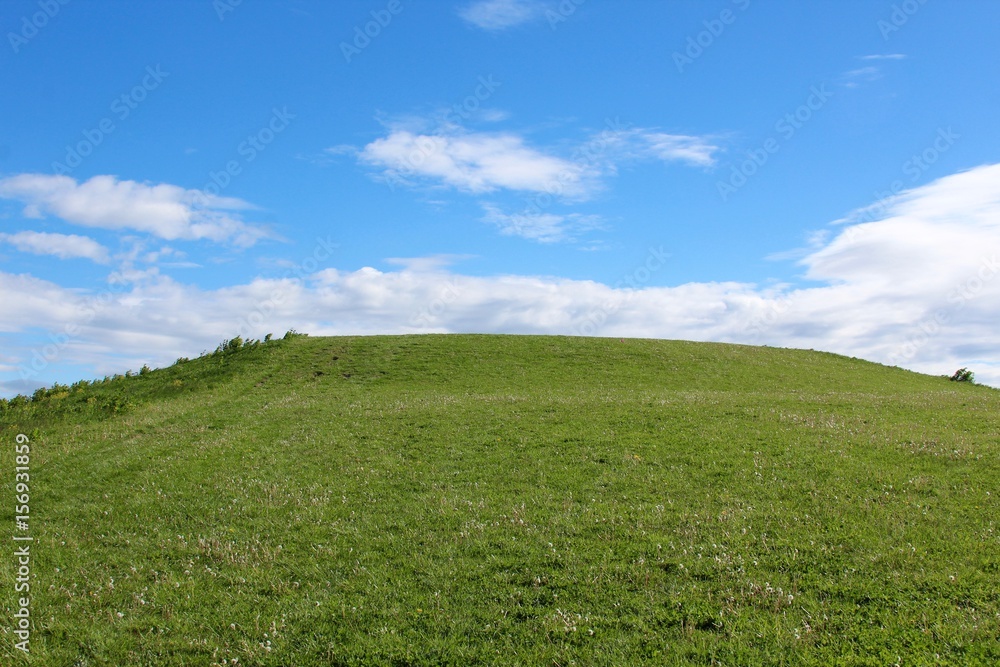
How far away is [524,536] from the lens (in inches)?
594

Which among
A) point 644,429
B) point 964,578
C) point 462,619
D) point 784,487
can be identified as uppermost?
point 644,429

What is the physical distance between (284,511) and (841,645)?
589 inches

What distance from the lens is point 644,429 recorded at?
82.0ft

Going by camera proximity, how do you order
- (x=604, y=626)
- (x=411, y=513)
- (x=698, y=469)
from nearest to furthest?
(x=604, y=626), (x=411, y=513), (x=698, y=469)

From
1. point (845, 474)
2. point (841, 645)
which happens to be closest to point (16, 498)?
point (841, 645)

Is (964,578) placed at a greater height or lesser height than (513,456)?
lesser

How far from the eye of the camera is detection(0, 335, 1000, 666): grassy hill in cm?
1115

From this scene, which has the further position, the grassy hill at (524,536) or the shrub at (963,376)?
the shrub at (963,376)

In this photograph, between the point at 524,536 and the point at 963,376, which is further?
the point at 963,376

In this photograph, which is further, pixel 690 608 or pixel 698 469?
pixel 698 469

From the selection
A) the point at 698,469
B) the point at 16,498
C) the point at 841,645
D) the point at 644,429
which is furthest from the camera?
the point at 644,429

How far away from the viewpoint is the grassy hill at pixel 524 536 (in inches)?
439

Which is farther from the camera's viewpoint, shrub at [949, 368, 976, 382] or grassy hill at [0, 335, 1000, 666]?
shrub at [949, 368, 976, 382]

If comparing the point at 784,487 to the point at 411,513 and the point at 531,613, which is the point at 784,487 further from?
the point at 411,513
